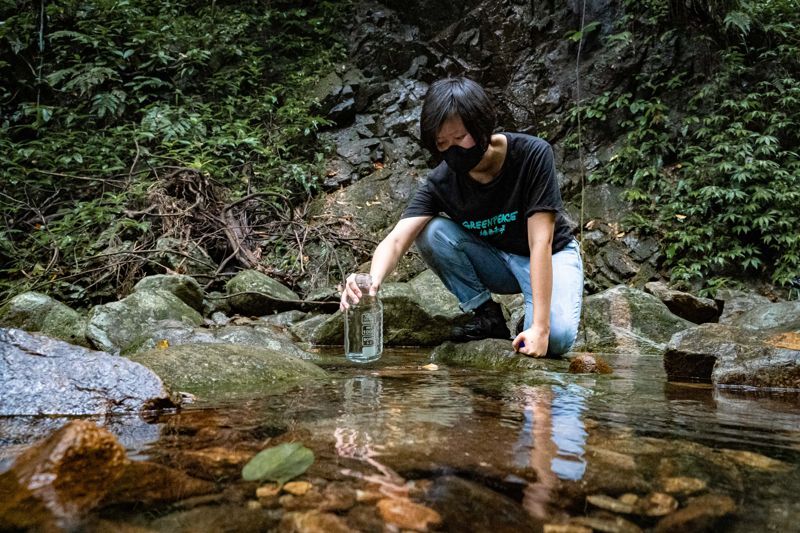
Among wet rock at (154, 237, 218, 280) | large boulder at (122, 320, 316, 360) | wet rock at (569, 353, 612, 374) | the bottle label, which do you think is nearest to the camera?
wet rock at (569, 353, 612, 374)

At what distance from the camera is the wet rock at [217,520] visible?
81 centimetres

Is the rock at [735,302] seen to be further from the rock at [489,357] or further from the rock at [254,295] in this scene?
the rock at [254,295]

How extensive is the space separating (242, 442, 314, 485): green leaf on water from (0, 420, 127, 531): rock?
25 centimetres

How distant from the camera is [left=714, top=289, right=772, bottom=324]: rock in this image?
5578 mm

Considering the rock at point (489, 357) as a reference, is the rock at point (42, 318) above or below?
above

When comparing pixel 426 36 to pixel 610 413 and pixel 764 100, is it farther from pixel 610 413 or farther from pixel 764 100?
pixel 610 413

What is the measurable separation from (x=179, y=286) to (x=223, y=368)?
3.48 meters

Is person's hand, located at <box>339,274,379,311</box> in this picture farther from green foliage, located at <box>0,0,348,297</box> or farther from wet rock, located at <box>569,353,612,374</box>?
green foliage, located at <box>0,0,348,297</box>

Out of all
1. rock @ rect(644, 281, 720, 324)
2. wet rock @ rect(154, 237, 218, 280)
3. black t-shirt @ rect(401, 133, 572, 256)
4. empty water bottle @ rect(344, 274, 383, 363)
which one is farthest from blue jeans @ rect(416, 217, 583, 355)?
wet rock @ rect(154, 237, 218, 280)

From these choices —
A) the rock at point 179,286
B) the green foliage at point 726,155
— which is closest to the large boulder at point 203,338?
the rock at point 179,286

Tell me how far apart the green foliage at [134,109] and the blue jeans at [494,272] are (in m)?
4.68

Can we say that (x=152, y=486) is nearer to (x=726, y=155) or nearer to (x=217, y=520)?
(x=217, y=520)

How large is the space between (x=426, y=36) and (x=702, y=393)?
10.0 m

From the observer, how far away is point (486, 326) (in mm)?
3734
